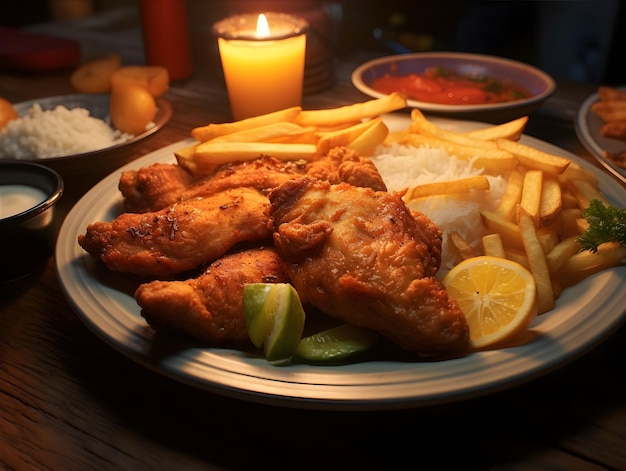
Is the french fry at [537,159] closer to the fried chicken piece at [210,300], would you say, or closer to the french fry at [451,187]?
the french fry at [451,187]

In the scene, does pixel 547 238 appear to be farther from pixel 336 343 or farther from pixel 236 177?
pixel 236 177

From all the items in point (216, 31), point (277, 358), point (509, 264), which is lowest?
point (277, 358)

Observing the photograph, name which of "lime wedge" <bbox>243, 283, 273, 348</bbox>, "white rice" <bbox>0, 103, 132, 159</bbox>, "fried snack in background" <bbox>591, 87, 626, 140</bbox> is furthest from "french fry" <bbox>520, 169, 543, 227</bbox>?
"white rice" <bbox>0, 103, 132, 159</bbox>

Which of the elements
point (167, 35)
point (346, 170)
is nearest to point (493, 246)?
point (346, 170)

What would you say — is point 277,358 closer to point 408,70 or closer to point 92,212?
point 92,212

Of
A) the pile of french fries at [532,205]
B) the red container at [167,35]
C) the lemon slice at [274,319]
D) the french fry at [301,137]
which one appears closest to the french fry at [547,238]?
the pile of french fries at [532,205]

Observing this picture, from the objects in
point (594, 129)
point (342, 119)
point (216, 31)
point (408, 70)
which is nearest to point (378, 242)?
point (342, 119)

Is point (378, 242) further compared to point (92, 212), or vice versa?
point (92, 212)

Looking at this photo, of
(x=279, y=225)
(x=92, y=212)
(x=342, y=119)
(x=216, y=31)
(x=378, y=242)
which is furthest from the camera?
(x=216, y=31)
